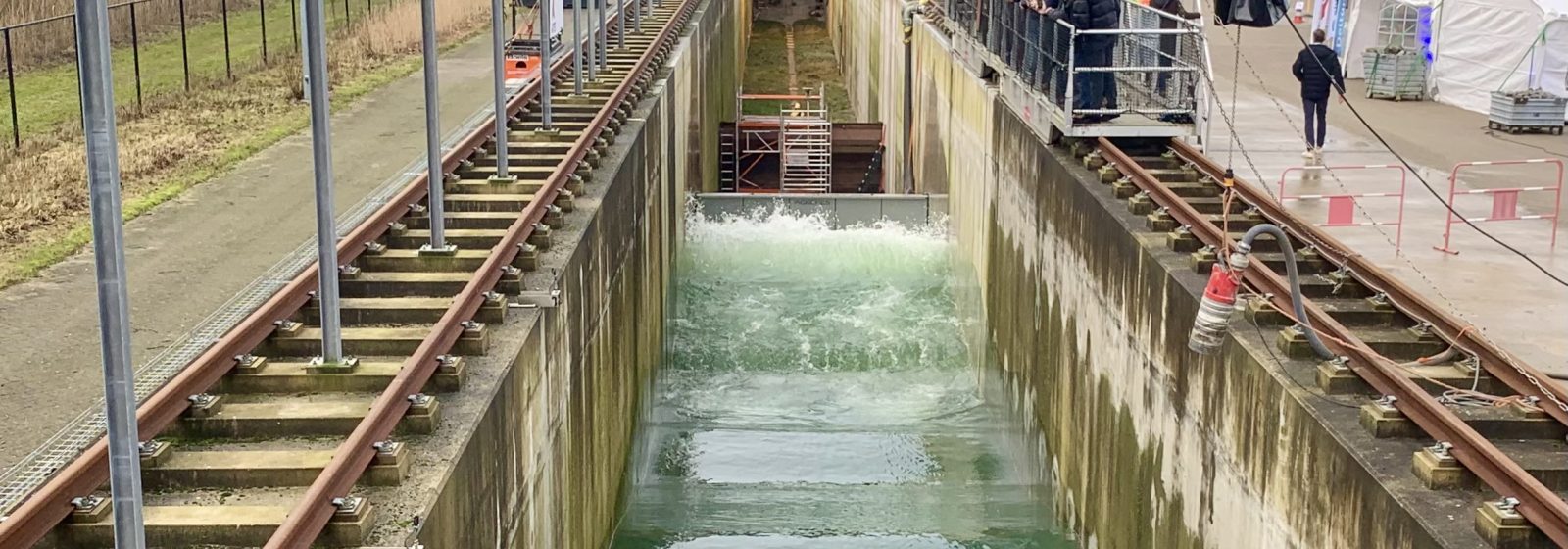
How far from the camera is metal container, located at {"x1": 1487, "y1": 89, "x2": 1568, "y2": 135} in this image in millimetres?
26344

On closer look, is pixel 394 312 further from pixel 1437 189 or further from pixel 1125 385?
pixel 1437 189

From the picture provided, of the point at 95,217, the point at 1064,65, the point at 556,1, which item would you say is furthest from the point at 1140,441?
the point at 556,1

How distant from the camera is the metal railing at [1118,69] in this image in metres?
16.0

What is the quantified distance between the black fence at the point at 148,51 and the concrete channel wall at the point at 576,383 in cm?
946

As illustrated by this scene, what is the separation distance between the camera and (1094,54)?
16.8 meters

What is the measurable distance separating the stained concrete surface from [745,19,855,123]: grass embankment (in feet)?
91.5

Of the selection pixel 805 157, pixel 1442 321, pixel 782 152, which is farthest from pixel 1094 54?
pixel 805 157

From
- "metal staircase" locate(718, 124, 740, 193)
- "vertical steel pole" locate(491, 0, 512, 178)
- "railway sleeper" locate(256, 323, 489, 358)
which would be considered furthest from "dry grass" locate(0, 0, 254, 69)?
"railway sleeper" locate(256, 323, 489, 358)

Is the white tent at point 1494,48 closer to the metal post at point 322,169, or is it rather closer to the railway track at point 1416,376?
the railway track at point 1416,376

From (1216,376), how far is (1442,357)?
4.78ft

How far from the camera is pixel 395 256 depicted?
40.7 ft

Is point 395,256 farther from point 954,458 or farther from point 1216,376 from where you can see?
point 954,458

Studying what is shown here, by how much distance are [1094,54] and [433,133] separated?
306 inches

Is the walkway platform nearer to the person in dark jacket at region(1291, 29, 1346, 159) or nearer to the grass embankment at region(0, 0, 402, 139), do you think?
the person in dark jacket at region(1291, 29, 1346, 159)
